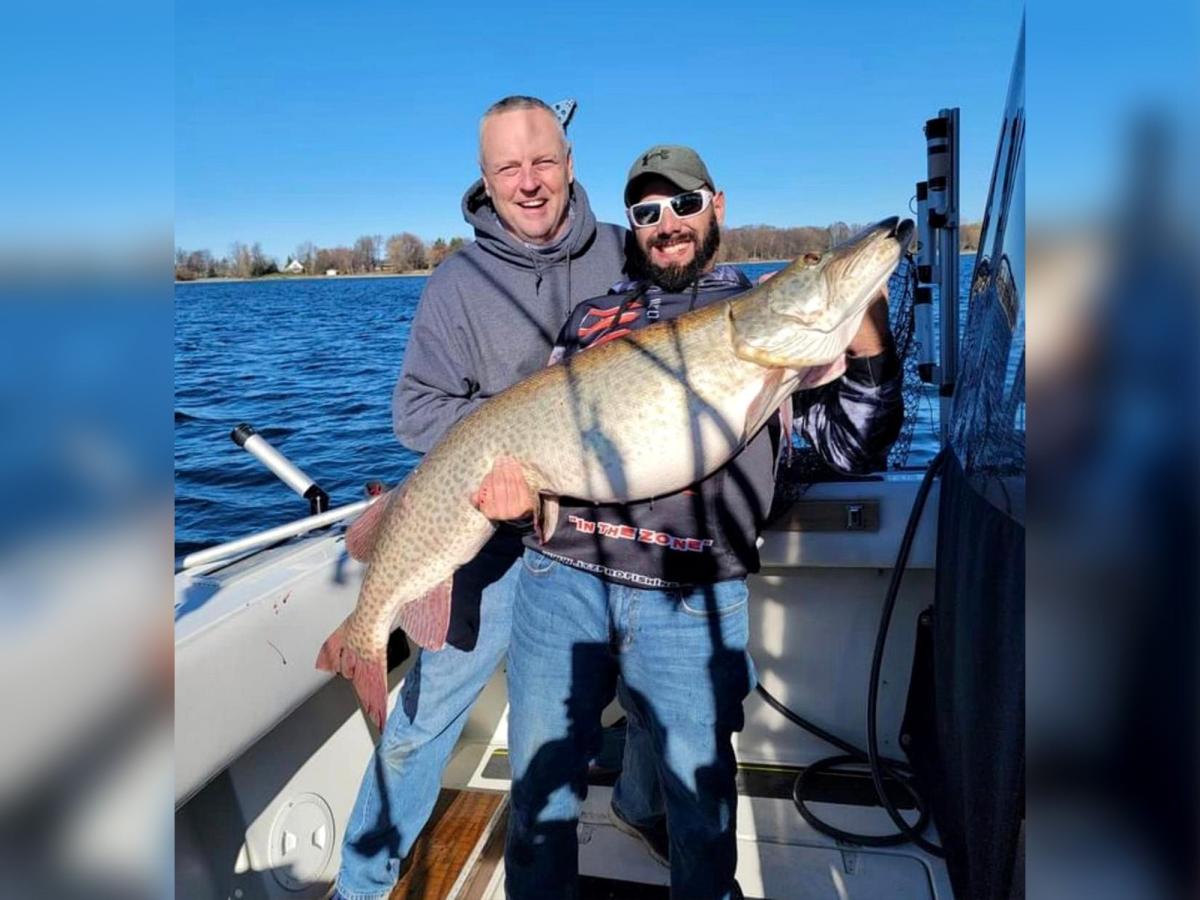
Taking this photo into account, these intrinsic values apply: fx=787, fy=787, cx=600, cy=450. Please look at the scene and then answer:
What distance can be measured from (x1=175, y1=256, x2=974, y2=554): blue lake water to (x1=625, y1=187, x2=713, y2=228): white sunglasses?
0.74 metres

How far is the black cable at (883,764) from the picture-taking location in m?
2.98

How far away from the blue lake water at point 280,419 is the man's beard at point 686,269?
24.7 inches

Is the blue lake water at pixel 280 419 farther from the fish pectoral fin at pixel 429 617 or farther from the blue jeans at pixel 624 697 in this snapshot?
the blue jeans at pixel 624 697

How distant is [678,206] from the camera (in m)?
2.45

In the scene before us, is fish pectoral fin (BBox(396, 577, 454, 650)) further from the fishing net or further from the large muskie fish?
the fishing net

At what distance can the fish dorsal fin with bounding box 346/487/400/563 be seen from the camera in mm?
2701

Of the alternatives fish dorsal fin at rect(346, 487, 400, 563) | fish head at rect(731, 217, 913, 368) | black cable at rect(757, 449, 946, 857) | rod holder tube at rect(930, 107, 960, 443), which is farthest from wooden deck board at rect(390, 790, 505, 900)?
rod holder tube at rect(930, 107, 960, 443)

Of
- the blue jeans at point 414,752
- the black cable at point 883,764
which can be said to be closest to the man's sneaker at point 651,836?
the black cable at point 883,764

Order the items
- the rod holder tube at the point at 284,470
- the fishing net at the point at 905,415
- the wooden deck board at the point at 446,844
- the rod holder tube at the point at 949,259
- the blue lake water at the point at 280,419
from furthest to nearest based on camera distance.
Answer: the blue lake water at the point at 280,419
the rod holder tube at the point at 949,259
the rod holder tube at the point at 284,470
the fishing net at the point at 905,415
the wooden deck board at the point at 446,844

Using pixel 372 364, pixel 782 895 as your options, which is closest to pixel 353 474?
pixel 782 895

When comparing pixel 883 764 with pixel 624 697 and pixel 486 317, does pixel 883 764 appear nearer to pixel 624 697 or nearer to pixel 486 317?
pixel 624 697
